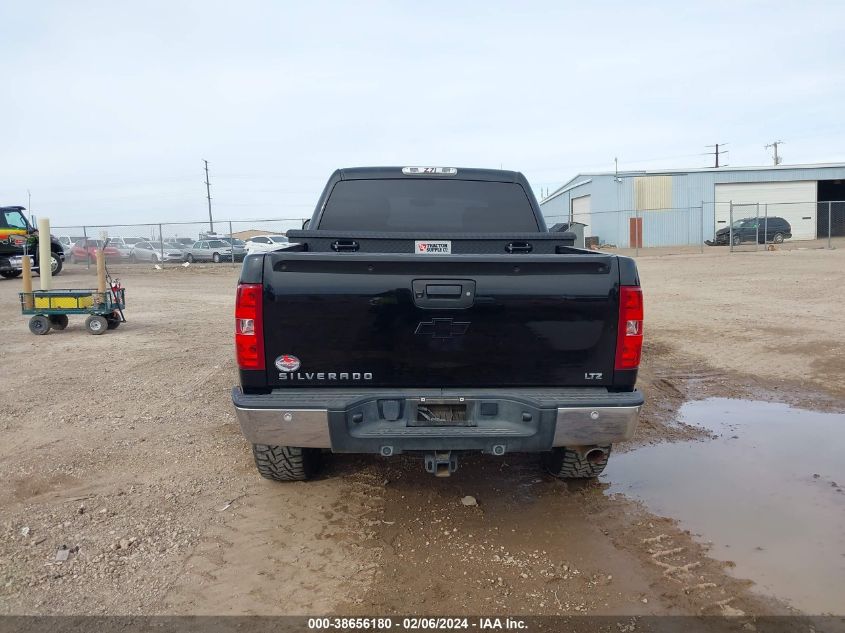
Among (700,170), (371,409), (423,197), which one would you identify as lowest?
(371,409)

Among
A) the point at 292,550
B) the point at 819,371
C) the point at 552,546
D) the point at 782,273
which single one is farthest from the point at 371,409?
the point at 782,273

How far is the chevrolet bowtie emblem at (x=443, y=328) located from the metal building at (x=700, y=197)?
38.2 metres

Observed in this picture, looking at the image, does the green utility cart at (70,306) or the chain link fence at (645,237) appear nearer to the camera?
the green utility cart at (70,306)

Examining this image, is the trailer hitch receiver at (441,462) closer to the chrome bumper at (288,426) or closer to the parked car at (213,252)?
the chrome bumper at (288,426)

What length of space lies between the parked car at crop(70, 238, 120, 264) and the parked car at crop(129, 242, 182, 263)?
797 mm

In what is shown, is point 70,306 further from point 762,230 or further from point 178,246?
point 762,230

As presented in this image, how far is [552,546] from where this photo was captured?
380 centimetres

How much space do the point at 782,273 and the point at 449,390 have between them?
724 inches

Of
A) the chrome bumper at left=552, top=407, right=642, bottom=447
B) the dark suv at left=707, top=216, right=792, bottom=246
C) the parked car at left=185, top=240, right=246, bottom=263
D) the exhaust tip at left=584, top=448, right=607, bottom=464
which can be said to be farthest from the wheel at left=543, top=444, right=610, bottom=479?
the dark suv at left=707, top=216, right=792, bottom=246

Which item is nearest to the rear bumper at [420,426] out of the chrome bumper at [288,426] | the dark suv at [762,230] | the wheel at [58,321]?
the chrome bumper at [288,426]

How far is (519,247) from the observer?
5328 mm

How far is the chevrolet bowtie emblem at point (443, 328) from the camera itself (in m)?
3.64

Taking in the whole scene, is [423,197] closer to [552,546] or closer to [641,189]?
[552,546]

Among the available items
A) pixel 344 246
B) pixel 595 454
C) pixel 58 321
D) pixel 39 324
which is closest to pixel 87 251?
pixel 58 321
